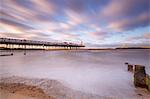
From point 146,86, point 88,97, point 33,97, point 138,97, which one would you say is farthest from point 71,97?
point 146,86

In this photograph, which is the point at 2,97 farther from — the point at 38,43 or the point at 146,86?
the point at 38,43

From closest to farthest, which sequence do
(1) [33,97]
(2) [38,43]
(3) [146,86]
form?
(1) [33,97] < (3) [146,86] < (2) [38,43]

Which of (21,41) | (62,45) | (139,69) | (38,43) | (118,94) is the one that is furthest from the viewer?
(62,45)

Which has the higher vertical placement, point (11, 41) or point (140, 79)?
point (11, 41)

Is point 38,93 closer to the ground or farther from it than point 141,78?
closer to the ground

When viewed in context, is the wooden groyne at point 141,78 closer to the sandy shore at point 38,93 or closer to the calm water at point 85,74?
the calm water at point 85,74

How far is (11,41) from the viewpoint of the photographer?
32719 millimetres

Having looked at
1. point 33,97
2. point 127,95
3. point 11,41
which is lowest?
point 127,95

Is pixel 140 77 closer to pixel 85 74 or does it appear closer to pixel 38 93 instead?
pixel 85 74

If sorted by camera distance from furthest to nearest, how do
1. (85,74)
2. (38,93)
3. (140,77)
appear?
(85,74) < (140,77) < (38,93)

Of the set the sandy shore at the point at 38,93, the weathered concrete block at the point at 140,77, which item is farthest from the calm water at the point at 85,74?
the sandy shore at the point at 38,93

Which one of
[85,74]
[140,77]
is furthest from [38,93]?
[85,74]

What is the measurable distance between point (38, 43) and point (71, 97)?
4255 cm

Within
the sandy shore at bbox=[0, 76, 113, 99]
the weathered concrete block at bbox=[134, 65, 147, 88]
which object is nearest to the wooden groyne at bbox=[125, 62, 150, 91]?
the weathered concrete block at bbox=[134, 65, 147, 88]
